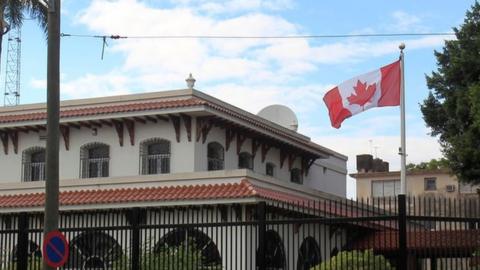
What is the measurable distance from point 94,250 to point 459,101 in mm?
14037

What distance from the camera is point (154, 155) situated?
29.9 m

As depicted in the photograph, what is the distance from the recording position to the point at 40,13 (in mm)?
30750

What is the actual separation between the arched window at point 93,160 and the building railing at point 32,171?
2.10 metres

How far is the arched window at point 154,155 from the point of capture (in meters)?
29.6

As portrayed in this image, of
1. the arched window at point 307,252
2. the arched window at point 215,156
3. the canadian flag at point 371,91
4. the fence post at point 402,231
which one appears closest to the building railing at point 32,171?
the arched window at point 215,156

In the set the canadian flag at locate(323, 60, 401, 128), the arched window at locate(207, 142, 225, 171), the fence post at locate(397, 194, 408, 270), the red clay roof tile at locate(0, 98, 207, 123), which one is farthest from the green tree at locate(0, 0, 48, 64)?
the fence post at locate(397, 194, 408, 270)

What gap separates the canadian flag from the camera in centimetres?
2483

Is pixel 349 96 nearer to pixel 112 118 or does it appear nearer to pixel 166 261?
pixel 112 118

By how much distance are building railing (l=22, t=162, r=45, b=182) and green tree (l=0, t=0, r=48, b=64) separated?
511 centimetres

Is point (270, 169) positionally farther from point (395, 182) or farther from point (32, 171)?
point (395, 182)

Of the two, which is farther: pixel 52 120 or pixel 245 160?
pixel 245 160

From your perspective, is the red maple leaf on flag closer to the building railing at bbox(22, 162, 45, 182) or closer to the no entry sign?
the building railing at bbox(22, 162, 45, 182)

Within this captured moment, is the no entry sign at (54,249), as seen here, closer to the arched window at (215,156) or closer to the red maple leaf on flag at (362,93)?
the red maple leaf on flag at (362,93)

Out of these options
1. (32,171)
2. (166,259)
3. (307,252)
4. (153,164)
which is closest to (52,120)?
(166,259)
